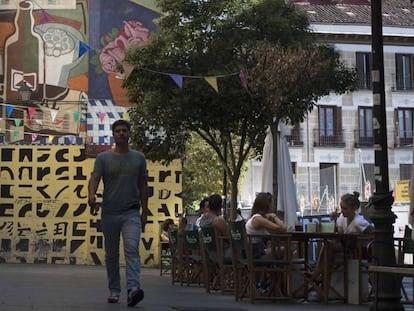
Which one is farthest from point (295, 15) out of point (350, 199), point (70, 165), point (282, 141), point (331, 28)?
point (331, 28)

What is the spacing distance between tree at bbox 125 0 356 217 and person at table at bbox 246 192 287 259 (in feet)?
31.5

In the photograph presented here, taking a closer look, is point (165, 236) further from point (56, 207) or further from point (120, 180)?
point (120, 180)

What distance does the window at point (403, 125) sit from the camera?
5331 centimetres

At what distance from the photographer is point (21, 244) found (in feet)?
87.1

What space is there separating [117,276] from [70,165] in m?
17.2

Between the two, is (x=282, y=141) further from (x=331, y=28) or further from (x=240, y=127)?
(x=331, y=28)

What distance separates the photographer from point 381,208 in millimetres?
9711

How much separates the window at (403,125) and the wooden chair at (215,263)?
40.5 metres

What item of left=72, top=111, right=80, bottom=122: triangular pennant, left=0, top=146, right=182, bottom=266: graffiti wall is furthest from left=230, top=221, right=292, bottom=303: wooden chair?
left=72, top=111, right=80, bottom=122: triangular pennant

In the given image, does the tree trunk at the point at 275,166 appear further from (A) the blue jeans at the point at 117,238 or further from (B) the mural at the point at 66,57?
(B) the mural at the point at 66,57

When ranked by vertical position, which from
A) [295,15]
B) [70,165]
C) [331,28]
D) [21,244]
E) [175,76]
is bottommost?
[21,244]

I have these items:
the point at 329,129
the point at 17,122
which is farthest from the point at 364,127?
the point at 17,122

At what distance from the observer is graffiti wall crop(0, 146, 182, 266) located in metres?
26.5

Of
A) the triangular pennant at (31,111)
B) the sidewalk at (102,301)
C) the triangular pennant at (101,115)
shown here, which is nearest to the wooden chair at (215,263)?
the sidewalk at (102,301)
